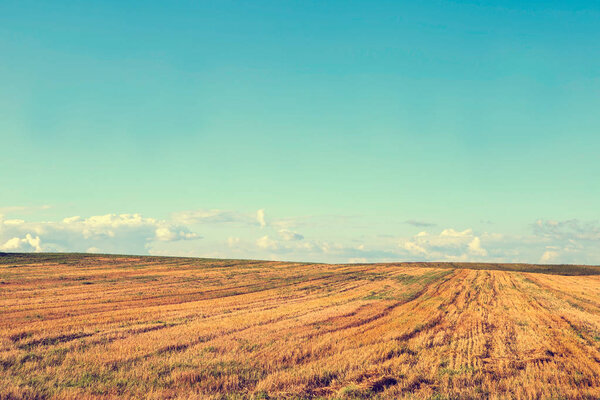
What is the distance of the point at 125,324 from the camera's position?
19016mm

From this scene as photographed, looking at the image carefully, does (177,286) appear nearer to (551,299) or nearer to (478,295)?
(478,295)

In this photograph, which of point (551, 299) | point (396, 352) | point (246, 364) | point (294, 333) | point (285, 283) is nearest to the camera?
point (246, 364)

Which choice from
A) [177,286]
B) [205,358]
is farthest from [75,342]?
[177,286]

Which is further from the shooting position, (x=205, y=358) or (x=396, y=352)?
(x=396, y=352)

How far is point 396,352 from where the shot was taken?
14195mm

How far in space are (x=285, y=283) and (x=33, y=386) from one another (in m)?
32.7

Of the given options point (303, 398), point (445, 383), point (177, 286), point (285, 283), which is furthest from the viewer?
point (285, 283)

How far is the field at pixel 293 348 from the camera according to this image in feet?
34.8

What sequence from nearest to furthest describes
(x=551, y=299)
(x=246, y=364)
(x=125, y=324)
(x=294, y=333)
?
1. (x=246, y=364)
2. (x=294, y=333)
3. (x=125, y=324)
4. (x=551, y=299)

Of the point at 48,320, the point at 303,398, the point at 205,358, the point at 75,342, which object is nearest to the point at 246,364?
the point at 205,358

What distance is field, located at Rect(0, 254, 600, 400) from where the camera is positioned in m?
10.6

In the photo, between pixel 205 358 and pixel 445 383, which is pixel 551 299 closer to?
pixel 445 383

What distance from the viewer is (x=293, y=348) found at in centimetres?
1433

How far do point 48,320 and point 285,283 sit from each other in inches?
987
